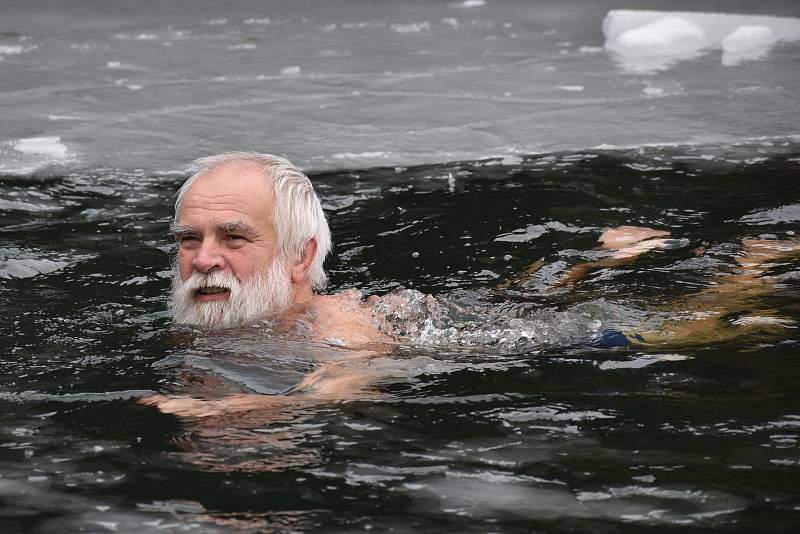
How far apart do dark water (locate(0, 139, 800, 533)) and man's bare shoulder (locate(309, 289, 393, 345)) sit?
136 mm

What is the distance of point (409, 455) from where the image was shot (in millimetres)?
3924

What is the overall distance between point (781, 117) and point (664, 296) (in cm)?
463

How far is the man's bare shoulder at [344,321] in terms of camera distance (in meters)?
5.22

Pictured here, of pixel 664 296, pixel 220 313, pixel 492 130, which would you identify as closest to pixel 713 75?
pixel 492 130

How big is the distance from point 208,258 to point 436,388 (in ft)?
3.93

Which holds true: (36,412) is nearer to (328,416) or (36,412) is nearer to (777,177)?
(328,416)

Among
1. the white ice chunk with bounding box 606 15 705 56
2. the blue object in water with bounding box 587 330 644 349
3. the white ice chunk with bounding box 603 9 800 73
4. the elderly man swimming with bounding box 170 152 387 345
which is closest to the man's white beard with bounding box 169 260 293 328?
the elderly man swimming with bounding box 170 152 387 345

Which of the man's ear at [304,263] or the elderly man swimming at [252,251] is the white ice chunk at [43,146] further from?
the man's ear at [304,263]

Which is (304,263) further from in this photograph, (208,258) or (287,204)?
(208,258)

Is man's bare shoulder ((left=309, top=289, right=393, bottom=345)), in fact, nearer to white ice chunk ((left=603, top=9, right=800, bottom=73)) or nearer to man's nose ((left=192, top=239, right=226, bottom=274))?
man's nose ((left=192, top=239, right=226, bottom=274))

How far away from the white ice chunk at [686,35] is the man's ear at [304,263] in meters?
7.79

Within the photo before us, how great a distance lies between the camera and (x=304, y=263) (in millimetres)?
5406

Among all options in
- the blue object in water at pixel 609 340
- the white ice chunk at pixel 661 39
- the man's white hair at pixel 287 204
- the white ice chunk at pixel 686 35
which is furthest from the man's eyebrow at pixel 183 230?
the white ice chunk at pixel 661 39

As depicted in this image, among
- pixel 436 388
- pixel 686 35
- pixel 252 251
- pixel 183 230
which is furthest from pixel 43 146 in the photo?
pixel 686 35
